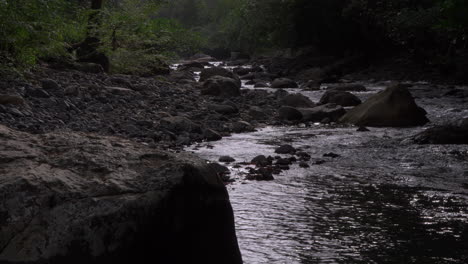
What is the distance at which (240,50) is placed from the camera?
4778cm

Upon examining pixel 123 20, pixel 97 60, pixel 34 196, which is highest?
pixel 123 20

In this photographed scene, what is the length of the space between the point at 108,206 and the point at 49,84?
854 centimetres

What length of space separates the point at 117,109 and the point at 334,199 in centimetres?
573

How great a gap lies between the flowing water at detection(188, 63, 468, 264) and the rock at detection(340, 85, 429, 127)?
5.30 ft

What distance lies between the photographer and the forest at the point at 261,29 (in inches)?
407

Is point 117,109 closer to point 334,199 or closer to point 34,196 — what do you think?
point 334,199

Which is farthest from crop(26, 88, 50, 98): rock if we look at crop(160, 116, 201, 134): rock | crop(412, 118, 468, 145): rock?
crop(412, 118, 468, 145): rock

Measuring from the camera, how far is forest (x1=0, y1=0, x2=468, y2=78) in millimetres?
10344

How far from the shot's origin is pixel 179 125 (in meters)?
10.5

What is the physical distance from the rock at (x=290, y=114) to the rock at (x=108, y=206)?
31.7 ft

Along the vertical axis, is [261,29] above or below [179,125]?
above

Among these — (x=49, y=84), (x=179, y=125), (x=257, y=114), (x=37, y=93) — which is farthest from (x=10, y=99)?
(x=257, y=114)

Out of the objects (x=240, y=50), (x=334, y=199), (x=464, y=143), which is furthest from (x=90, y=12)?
(x=240, y=50)

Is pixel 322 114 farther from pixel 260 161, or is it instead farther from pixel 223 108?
pixel 260 161
